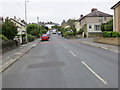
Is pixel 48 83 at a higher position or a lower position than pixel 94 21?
lower

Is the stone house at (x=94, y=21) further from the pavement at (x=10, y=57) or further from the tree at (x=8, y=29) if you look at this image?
the pavement at (x=10, y=57)

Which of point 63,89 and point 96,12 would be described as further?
point 96,12

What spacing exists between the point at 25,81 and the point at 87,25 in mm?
56199

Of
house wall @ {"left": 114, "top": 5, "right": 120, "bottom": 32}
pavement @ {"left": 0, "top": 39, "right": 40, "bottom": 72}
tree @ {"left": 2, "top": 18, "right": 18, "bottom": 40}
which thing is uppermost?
house wall @ {"left": 114, "top": 5, "right": 120, "bottom": 32}

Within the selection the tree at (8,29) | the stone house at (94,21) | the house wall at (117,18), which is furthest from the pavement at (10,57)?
the stone house at (94,21)

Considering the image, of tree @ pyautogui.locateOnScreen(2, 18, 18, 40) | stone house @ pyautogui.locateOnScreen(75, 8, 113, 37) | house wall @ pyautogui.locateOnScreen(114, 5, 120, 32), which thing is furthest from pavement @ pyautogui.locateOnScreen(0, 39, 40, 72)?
stone house @ pyautogui.locateOnScreen(75, 8, 113, 37)

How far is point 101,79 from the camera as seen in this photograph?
25.7 feet

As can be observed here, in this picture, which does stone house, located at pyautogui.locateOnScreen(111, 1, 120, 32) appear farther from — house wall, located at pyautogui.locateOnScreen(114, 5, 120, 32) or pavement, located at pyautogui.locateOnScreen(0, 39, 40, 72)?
pavement, located at pyautogui.locateOnScreen(0, 39, 40, 72)

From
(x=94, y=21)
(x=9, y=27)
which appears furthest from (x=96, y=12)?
(x=9, y=27)

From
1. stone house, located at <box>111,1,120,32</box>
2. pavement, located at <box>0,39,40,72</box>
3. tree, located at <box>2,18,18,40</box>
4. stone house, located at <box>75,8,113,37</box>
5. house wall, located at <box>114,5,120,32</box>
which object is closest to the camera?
pavement, located at <box>0,39,40,72</box>

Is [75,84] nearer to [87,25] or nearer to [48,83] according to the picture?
[48,83]

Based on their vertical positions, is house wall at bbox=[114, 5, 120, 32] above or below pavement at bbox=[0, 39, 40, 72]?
above

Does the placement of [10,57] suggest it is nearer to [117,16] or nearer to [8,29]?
[8,29]

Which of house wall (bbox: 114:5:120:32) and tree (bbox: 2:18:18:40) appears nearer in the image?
tree (bbox: 2:18:18:40)
